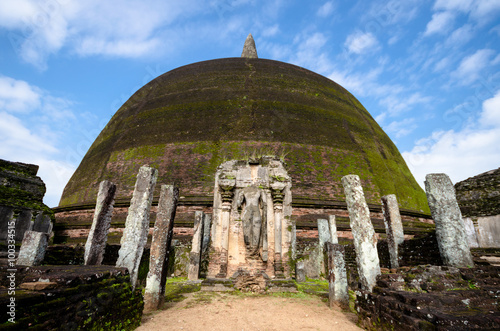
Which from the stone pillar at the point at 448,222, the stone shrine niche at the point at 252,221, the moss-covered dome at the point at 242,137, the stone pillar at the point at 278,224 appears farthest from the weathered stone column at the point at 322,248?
the stone pillar at the point at 448,222

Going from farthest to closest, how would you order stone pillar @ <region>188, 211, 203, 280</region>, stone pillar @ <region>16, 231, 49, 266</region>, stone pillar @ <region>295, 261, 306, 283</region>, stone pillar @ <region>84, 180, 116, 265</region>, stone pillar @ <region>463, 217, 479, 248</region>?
stone pillar @ <region>463, 217, 479, 248</region> < stone pillar @ <region>188, 211, 203, 280</region> < stone pillar @ <region>295, 261, 306, 283</region> < stone pillar @ <region>84, 180, 116, 265</region> < stone pillar @ <region>16, 231, 49, 266</region>

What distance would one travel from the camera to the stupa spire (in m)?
22.3

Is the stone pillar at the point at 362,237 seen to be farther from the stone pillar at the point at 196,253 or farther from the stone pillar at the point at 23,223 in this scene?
the stone pillar at the point at 23,223

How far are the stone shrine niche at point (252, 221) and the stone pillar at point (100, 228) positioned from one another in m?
2.58

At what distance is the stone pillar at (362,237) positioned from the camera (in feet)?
13.9

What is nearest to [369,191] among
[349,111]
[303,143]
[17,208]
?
[303,143]

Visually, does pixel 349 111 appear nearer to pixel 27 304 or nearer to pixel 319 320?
pixel 319 320

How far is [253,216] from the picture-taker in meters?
6.66

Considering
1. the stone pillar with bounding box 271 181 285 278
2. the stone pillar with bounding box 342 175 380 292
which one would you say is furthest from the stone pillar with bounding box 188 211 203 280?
the stone pillar with bounding box 342 175 380 292

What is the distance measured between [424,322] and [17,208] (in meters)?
9.19

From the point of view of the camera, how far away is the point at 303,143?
13.0m

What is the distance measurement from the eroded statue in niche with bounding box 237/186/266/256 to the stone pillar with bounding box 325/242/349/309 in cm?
212

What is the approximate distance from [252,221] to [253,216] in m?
0.13

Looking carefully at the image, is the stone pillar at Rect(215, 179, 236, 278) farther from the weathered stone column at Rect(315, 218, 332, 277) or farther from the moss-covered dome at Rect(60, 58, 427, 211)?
the moss-covered dome at Rect(60, 58, 427, 211)
